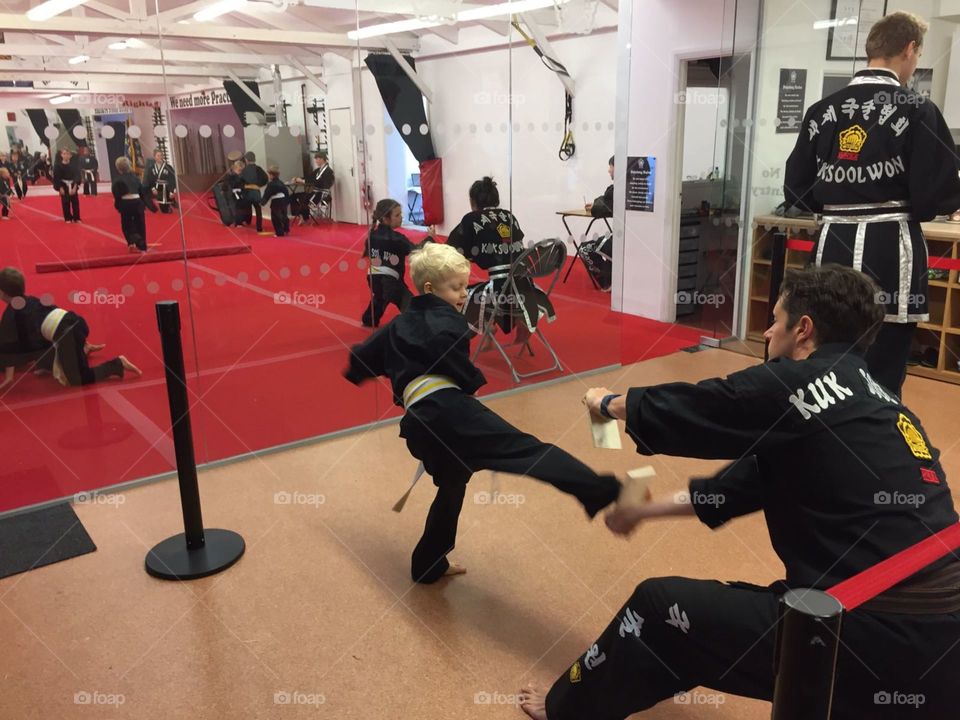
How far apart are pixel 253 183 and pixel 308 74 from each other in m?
0.61

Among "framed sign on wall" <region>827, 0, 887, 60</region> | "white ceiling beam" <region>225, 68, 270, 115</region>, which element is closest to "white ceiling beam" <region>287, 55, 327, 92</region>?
"white ceiling beam" <region>225, 68, 270, 115</region>

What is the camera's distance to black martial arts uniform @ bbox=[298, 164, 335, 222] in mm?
4156

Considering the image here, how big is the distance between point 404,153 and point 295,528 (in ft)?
7.35

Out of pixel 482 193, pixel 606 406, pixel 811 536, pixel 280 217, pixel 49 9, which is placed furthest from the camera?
pixel 482 193

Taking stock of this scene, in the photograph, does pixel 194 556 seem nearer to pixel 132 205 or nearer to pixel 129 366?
pixel 129 366

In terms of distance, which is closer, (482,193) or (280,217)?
(280,217)

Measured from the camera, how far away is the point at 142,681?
7.60 feet

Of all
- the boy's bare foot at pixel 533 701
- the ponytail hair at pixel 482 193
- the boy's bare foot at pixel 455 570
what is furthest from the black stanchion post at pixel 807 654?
the ponytail hair at pixel 482 193

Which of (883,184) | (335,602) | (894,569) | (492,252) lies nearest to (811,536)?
(894,569)

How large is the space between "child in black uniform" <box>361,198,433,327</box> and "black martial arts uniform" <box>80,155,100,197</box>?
1.37m

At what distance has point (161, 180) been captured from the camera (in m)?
3.68

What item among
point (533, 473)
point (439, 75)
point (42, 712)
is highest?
point (439, 75)

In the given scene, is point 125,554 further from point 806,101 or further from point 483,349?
point 806,101

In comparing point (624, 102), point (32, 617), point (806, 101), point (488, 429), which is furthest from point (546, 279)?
point (32, 617)
